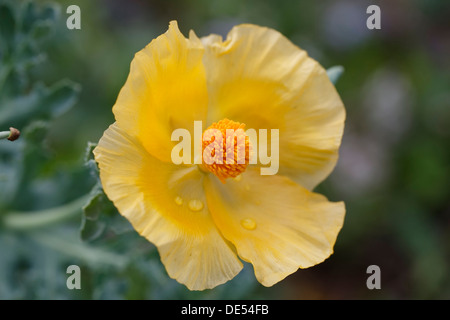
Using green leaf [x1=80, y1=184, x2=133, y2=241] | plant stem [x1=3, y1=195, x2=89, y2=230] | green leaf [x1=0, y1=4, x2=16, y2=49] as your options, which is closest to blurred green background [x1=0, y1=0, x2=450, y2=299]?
plant stem [x1=3, y1=195, x2=89, y2=230]

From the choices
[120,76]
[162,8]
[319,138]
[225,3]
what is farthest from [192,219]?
[162,8]

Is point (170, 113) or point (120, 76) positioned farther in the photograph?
point (120, 76)

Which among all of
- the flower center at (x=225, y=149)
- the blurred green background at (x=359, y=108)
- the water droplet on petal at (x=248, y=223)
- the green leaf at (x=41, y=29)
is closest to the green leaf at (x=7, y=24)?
the green leaf at (x=41, y=29)

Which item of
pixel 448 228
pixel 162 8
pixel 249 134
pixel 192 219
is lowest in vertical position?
pixel 448 228

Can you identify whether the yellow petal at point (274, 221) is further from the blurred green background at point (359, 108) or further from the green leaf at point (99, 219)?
the blurred green background at point (359, 108)

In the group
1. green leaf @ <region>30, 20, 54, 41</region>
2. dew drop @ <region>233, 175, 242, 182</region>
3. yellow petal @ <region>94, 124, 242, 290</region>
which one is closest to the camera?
yellow petal @ <region>94, 124, 242, 290</region>

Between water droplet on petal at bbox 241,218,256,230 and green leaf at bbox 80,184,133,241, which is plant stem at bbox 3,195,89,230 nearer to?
green leaf at bbox 80,184,133,241

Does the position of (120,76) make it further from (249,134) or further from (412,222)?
(412,222)
